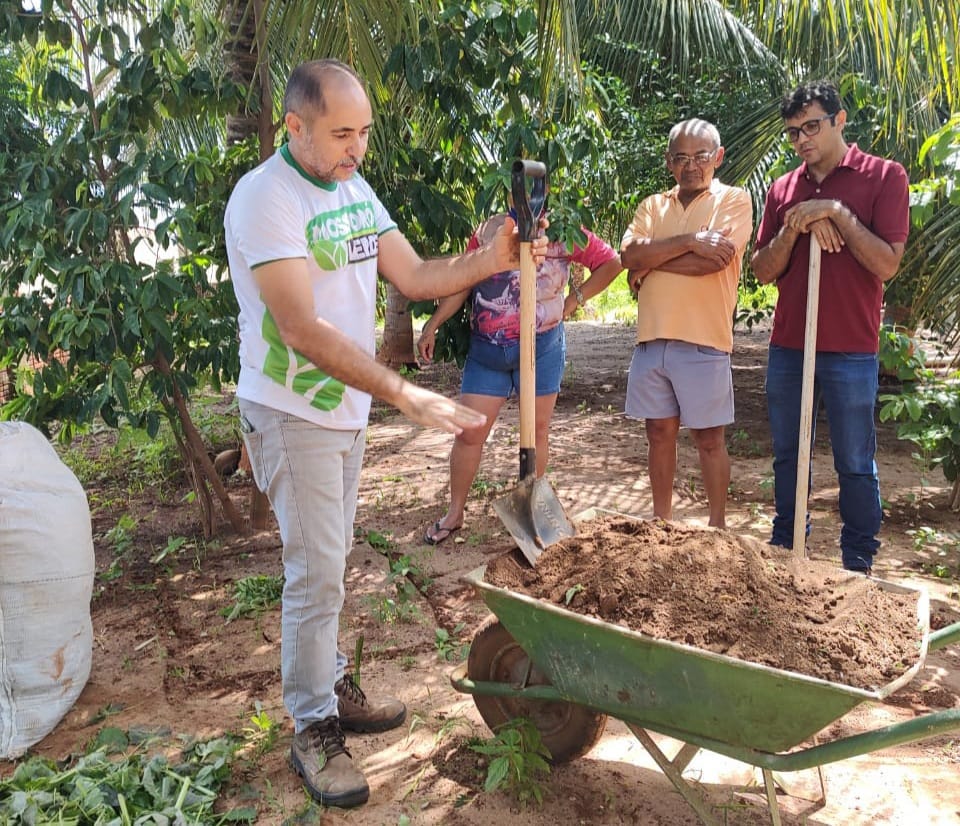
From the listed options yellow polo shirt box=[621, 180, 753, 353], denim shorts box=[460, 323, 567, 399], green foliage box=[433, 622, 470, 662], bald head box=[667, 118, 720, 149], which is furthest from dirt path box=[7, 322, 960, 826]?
bald head box=[667, 118, 720, 149]

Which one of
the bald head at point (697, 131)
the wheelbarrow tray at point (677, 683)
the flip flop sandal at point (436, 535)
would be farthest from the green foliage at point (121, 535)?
the bald head at point (697, 131)

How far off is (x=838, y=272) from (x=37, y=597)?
3.21m

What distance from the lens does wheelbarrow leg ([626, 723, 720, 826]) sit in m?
2.25

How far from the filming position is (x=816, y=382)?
3.84 meters

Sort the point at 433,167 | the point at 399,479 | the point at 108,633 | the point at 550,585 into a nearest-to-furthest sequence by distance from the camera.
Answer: the point at 550,585 < the point at 108,633 < the point at 433,167 < the point at 399,479

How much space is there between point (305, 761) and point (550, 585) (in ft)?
2.90

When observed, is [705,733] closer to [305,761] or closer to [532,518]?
[532,518]

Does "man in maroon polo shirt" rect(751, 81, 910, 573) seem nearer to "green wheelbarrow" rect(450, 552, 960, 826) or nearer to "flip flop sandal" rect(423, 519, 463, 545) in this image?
"green wheelbarrow" rect(450, 552, 960, 826)

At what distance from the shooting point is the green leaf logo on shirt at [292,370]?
2373 mm

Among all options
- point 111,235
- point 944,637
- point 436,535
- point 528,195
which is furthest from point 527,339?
point 111,235

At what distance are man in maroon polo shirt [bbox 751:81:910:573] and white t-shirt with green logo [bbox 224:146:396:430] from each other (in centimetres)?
190

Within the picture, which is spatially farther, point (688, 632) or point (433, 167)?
point (433, 167)

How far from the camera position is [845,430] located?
3.66 metres

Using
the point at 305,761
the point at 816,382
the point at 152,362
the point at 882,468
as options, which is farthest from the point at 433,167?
the point at 882,468
